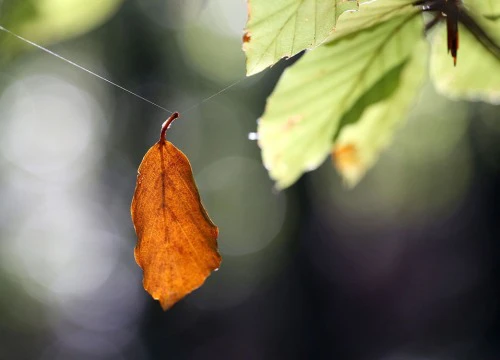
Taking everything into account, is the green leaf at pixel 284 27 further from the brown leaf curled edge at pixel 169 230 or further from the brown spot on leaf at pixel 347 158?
the brown spot on leaf at pixel 347 158

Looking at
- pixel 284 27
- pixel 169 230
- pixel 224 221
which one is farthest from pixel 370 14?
pixel 224 221

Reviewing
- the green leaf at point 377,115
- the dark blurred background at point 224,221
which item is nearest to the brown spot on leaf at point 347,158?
the green leaf at point 377,115

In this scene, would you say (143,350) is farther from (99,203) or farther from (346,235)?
(346,235)

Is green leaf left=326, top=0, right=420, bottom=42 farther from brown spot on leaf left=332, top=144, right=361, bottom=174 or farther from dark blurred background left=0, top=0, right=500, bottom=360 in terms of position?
dark blurred background left=0, top=0, right=500, bottom=360

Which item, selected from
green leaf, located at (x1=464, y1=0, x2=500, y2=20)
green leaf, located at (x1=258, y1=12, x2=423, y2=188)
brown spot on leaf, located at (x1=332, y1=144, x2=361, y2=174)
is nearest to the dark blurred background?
brown spot on leaf, located at (x1=332, y1=144, x2=361, y2=174)

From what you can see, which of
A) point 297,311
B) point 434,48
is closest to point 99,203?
point 297,311

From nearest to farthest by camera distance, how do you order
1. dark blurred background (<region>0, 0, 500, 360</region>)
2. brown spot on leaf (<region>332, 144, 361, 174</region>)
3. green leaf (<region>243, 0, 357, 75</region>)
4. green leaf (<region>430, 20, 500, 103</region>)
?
green leaf (<region>243, 0, 357, 75</region>) → green leaf (<region>430, 20, 500, 103</region>) → brown spot on leaf (<region>332, 144, 361, 174</region>) → dark blurred background (<region>0, 0, 500, 360</region>)
